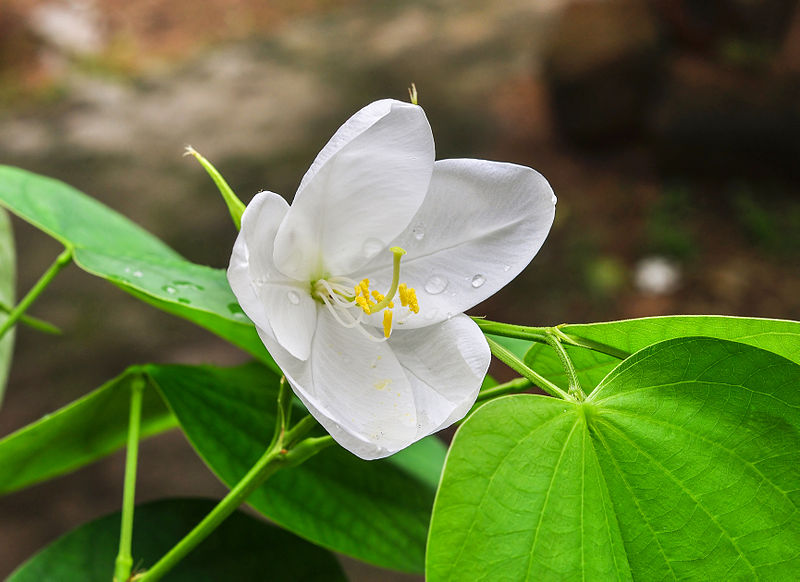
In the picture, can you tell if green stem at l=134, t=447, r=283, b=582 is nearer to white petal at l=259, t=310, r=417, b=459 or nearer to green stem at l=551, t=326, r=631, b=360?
white petal at l=259, t=310, r=417, b=459

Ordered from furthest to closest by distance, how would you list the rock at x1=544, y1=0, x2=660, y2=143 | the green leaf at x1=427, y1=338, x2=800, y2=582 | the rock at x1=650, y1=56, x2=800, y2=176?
the rock at x1=544, y1=0, x2=660, y2=143 → the rock at x1=650, y1=56, x2=800, y2=176 → the green leaf at x1=427, y1=338, x2=800, y2=582

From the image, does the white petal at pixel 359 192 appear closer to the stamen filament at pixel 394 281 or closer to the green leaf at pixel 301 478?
the stamen filament at pixel 394 281

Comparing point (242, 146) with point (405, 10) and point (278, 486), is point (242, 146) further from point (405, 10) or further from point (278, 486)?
point (278, 486)

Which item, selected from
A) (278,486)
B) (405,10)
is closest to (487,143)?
(405,10)

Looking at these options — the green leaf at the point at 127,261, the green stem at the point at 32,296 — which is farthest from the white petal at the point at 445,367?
the green stem at the point at 32,296

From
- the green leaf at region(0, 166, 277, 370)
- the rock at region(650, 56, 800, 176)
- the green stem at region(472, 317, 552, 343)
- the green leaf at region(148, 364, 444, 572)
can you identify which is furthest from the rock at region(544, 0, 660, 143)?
the green stem at region(472, 317, 552, 343)

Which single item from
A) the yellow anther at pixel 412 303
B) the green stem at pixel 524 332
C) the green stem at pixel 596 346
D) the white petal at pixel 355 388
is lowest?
the white petal at pixel 355 388
